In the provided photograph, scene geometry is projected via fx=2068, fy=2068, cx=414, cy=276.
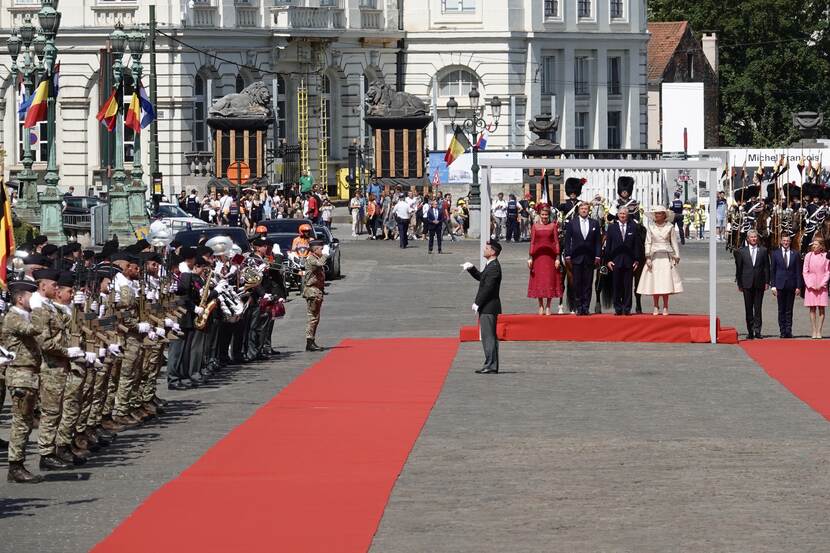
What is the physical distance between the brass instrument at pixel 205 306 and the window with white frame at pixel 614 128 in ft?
218

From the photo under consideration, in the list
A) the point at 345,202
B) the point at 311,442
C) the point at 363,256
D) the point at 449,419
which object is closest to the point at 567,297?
the point at 449,419

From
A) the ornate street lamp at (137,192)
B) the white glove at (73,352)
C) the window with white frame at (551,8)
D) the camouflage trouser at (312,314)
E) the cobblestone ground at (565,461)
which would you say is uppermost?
the window with white frame at (551,8)

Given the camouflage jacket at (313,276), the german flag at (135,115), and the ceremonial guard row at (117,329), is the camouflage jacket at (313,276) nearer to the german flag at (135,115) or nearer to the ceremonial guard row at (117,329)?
the ceremonial guard row at (117,329)

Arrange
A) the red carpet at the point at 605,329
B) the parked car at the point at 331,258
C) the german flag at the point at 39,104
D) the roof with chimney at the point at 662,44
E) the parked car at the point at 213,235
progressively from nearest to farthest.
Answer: the red carpet at the point at 605,329
the parked car at the point at 213,235
the german flag at the point at 39,104
the parked car at the point at 331,258
the roof with chimney at the point at 662,44

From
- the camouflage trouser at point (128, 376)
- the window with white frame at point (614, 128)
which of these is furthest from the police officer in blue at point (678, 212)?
the camouflage trouser at point (128, 376)

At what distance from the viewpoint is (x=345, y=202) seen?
7925 cm

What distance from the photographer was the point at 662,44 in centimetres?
9975

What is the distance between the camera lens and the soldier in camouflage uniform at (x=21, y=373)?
17.7 meters

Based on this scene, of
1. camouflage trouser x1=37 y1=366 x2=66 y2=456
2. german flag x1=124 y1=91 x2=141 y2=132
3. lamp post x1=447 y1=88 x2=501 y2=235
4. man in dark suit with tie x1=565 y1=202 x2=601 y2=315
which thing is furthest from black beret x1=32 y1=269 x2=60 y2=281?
lamp post x1=447 y1=88 x2=501 y2=235

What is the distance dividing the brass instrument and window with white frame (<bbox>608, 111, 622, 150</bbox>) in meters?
66.6

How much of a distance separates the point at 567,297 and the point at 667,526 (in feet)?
54.3

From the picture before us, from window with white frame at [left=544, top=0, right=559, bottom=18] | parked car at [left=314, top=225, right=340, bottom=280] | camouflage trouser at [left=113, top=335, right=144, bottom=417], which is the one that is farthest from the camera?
window with white frame at [left=544, top=0, right=559, bottom=18]

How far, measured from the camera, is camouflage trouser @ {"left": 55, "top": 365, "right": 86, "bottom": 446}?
18562 millimetres

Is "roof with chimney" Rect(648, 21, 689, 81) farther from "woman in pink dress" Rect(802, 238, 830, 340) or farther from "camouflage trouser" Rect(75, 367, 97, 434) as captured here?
"camouflage trouser" Rect(75, 367, 97, 434)
